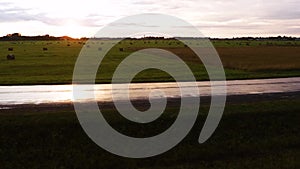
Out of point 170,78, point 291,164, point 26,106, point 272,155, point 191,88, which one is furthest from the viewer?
point 170,78

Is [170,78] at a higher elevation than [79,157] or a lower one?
higher

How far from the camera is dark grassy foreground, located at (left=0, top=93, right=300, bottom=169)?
48.0 ft

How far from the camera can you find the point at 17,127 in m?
16.5

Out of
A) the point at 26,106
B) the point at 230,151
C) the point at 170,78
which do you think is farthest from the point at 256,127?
the point at 170,78

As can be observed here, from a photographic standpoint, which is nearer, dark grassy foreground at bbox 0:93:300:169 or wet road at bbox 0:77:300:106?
dark grassy foreground at bbox 0:93:300:169

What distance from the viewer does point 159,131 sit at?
17.4 meters

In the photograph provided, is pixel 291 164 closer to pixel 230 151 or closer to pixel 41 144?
pixel 230 151

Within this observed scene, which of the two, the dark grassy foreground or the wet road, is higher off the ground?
the wet road

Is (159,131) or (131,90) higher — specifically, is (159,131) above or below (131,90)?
below

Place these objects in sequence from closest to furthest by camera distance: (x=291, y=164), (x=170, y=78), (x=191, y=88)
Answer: (x=291, y=164), (x=191, y=88), (x=170, y=78)

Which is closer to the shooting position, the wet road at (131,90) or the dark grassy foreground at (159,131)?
the dark grassy foreground at (159,131)

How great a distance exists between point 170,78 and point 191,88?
6615 millimetres

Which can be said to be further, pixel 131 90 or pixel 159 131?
pixel 131 90

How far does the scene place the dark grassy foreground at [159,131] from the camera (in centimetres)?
1464
